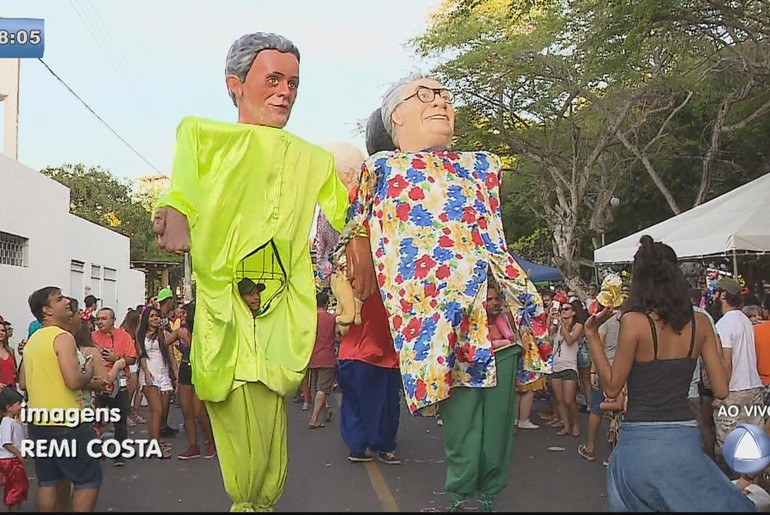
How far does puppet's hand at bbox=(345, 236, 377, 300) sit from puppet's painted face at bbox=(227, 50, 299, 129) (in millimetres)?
712

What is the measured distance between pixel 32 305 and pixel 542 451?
4410mm

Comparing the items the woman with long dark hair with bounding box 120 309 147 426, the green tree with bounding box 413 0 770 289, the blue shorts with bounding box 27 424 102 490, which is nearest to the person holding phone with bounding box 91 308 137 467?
the woman with long dark hair with bounding box 120 309 147 426

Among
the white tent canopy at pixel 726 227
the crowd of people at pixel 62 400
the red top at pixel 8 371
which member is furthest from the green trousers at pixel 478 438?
the white tent canopy at pixel 726 227

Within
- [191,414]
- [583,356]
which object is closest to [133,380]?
[191,414]

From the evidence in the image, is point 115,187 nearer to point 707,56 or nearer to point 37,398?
point 707,56

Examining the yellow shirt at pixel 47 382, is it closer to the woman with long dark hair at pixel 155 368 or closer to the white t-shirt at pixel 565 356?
the woman with long dark hair at pixel 155 368

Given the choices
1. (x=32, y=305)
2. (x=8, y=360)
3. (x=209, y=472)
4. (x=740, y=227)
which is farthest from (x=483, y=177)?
(x=740, y=227)

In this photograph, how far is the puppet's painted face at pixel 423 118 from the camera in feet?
16.0

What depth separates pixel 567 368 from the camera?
345 inches

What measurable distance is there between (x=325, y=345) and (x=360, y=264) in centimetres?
577

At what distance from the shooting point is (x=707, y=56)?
49.0 ft

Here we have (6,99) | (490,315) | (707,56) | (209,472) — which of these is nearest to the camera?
(490,315)

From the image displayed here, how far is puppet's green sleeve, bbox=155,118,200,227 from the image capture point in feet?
13.2

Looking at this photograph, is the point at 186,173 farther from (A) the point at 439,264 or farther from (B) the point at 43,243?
(B) the point at 43,243
